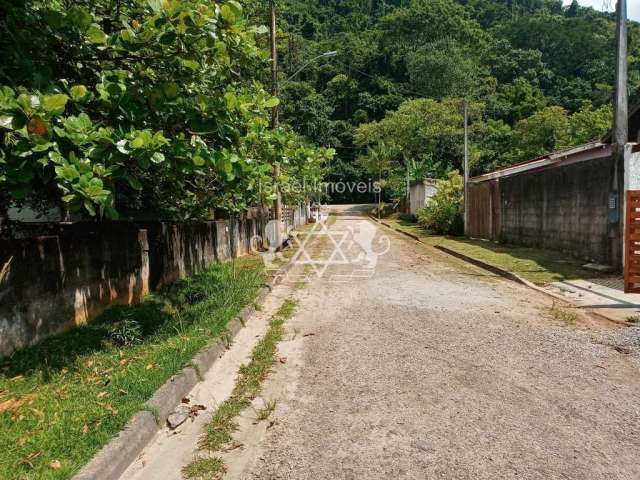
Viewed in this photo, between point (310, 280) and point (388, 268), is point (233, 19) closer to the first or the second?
point (310, 280)

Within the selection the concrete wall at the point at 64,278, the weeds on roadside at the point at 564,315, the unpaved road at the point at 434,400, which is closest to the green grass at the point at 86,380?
the concrete wall at the point at 64,278

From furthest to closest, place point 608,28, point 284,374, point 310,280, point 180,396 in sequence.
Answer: point 608,28 → point 310,280 → point 284,374 → point 180,396

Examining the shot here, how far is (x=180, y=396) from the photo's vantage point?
420 cm

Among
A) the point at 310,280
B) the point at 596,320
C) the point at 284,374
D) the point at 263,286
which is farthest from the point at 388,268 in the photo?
the point at 284,374

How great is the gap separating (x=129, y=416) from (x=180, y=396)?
0.72m

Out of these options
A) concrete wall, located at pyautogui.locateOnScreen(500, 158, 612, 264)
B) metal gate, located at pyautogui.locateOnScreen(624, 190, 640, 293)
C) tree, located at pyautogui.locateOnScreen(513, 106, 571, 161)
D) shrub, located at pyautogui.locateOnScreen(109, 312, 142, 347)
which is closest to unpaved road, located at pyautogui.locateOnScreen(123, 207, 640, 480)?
shrub, located at pyautogui.locateOnScreen(109, 312, 142, 347)

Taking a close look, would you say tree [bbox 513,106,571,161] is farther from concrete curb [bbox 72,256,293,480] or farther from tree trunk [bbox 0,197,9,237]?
tree trunk [bbox 0,197,9,237]

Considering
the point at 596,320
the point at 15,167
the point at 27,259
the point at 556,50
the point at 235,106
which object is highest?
the point at 556,50

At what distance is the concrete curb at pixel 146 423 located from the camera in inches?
115

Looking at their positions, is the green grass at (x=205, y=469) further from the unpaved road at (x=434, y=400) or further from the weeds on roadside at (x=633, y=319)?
the weeds on roadside at (x=633, y=319)

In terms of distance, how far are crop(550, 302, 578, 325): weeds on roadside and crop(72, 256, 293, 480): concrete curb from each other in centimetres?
474

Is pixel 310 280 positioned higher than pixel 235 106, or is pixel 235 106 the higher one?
pixel 235 106

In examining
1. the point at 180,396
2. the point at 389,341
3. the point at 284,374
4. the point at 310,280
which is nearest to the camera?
the point at 180,396

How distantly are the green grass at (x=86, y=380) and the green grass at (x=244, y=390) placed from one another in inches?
23.4
